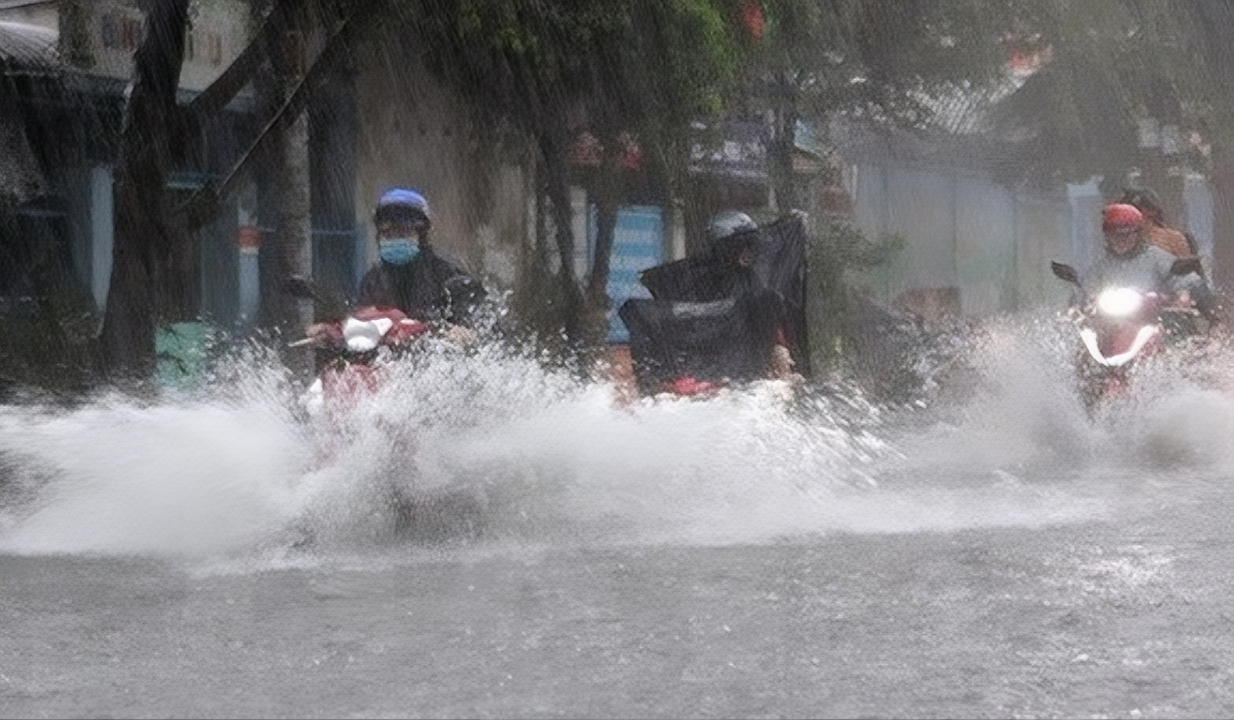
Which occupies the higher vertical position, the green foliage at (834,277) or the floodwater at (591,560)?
the green foliage at (834,277)

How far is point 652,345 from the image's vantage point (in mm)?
13219

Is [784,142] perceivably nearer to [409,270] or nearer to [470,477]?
[409,270]

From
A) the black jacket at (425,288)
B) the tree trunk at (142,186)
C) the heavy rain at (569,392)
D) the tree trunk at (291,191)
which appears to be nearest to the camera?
the heavy rain at (569,392)

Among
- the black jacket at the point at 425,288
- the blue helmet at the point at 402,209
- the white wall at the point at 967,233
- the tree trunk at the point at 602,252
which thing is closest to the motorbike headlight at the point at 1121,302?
the black jacket at the point at 425,288

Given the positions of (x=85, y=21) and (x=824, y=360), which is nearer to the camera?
(x=85, y=21)

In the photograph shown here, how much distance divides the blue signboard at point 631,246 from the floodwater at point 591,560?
14813 mm

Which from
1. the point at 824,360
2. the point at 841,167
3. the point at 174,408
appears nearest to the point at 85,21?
the point at 824,360

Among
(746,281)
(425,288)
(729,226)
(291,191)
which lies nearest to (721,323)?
(746,281)

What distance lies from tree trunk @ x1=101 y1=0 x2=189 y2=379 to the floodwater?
8.52 ft

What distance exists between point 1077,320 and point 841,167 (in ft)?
69.7

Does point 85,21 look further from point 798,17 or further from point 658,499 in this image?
point 658,499

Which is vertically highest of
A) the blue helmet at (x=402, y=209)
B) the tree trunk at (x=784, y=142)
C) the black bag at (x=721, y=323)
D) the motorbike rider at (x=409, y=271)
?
the tree trunk at (x=784, y=142)

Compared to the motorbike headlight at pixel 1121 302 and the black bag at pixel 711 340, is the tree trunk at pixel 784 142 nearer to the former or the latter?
the motorbike headlight at pixel 1121 302

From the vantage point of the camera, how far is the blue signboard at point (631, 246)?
95.6ft
